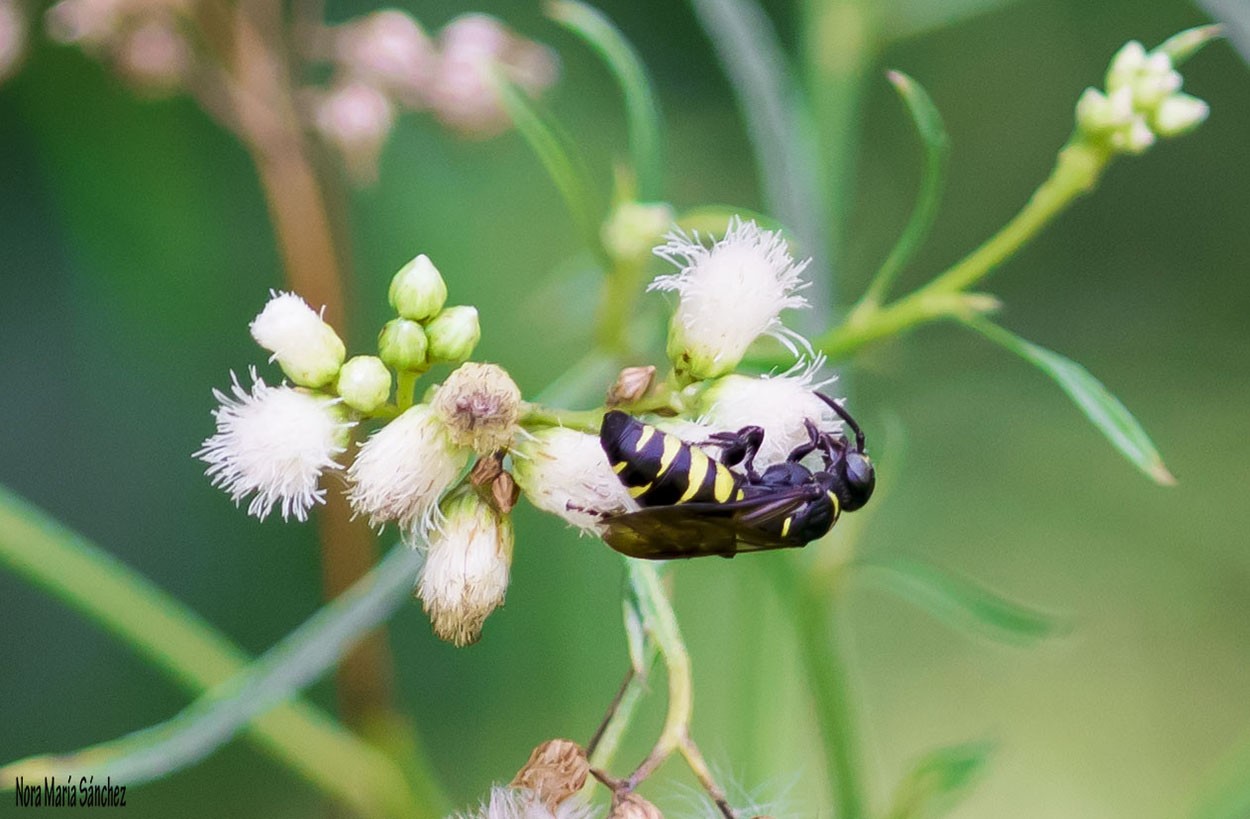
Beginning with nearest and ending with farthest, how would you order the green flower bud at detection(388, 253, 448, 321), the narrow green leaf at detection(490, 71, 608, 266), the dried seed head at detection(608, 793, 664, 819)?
the dried seed head at detection(608, 793, 664, 819)
the green flower bud at detection(388, 253, 448, 321)
the narrow green leaf at detection(490, 71, 608, 266)

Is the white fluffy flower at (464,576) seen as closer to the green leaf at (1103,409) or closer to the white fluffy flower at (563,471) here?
the white fluffy flower at (563,471)

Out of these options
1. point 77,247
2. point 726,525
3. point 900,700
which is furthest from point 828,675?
point 77,247

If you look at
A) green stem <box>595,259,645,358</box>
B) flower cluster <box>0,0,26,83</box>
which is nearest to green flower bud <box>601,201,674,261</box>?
green stem <box>595,259,645,358</box>

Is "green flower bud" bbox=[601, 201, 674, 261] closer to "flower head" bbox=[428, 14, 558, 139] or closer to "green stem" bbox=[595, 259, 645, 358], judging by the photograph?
"green stem" bbox=[595, 259, 645, 358]

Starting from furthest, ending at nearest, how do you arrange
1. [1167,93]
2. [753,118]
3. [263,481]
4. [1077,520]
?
[1077,520] → [753,118] → [1167,93] → [263,481]

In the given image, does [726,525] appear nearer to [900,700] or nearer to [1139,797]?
[900,700]
